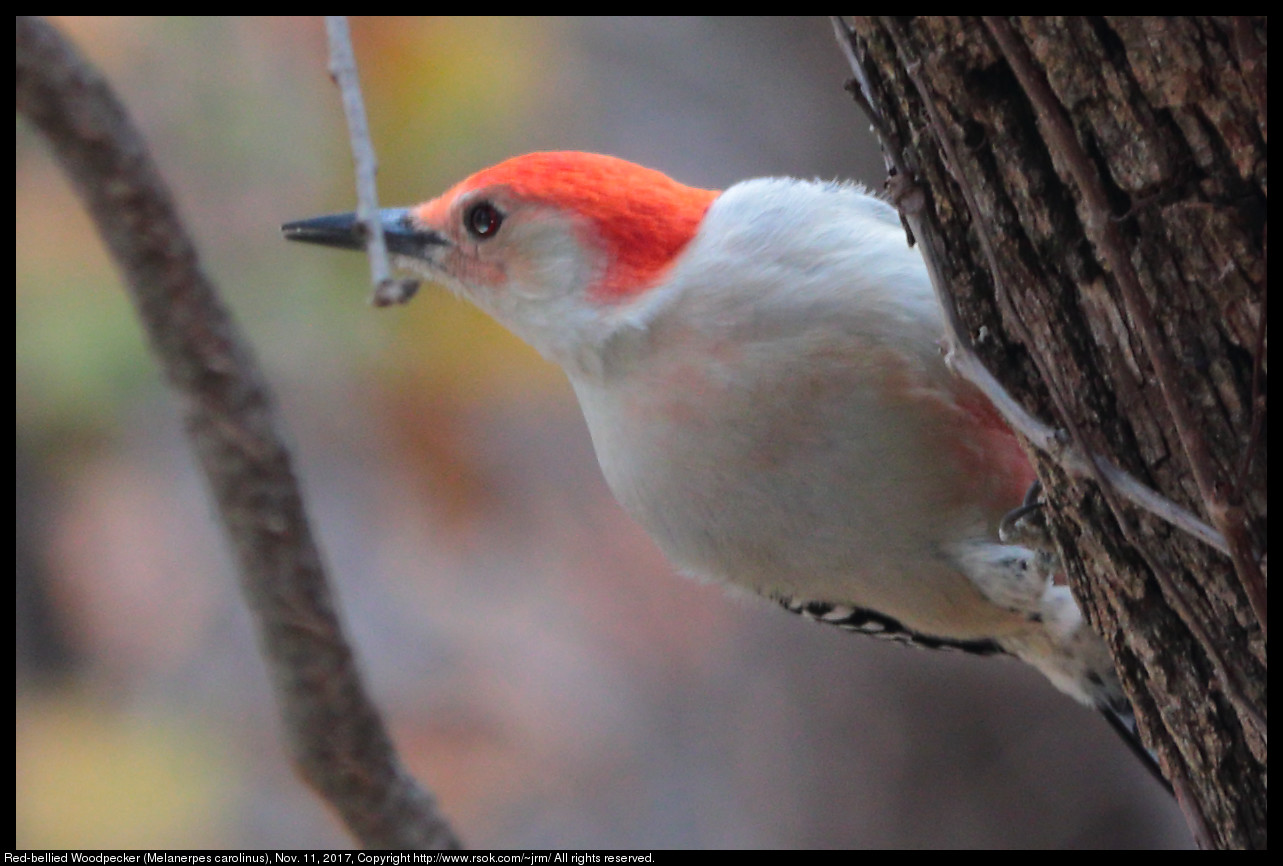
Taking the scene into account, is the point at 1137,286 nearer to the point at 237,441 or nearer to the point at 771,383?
the point at 771,383

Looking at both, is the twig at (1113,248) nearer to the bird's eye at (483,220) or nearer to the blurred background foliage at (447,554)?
the bird's eye at (483,220)

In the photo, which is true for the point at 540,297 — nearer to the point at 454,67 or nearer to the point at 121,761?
the point at 454,67

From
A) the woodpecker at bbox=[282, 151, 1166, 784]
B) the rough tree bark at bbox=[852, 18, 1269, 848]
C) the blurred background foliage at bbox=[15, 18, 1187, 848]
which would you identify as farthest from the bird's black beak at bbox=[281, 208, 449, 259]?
the rough tree bark at bbox=[852, 18, 1269, 848]

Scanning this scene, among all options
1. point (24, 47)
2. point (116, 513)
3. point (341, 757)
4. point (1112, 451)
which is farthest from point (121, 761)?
point (1112, 451)

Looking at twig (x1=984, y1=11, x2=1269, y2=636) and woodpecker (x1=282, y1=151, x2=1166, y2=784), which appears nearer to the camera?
twig (x1=984, y1=11, x2=1269, y2=636)

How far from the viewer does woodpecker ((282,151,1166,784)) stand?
2.31 metres

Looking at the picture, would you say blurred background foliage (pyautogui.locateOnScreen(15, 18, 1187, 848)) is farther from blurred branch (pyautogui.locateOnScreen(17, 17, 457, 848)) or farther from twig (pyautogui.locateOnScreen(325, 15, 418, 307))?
twig (pyautogui.locateOnScreen(325, 15, 418, 307))

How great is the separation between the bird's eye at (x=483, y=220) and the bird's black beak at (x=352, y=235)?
0.25 feet

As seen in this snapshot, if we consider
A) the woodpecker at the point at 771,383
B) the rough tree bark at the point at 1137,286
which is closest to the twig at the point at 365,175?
the rough tree bark at the point at 1137,286

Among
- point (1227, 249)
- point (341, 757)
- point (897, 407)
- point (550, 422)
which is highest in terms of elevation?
point (1227, 249)

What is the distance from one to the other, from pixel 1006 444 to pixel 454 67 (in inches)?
104

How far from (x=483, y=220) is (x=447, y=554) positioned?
3635 millimetres

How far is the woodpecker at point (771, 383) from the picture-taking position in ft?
7.59

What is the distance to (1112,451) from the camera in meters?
1.45
